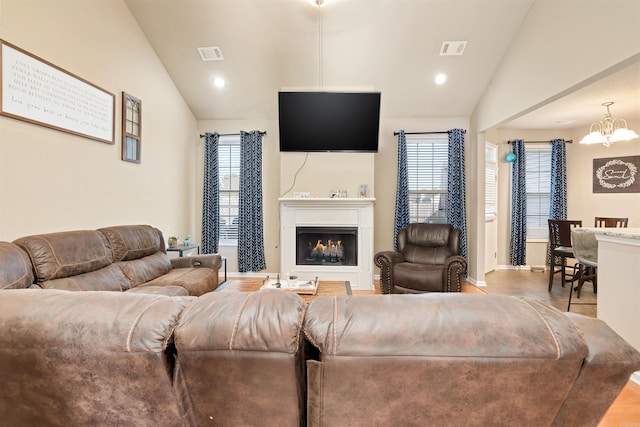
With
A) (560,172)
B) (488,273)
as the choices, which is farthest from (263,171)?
(560,172)

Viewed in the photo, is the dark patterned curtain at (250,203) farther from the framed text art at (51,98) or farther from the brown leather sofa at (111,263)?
the framed text art at (51,98)

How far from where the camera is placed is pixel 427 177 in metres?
4.89

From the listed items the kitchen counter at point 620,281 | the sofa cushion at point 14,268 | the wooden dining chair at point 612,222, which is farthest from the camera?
the wooden dining chair at point 612,222

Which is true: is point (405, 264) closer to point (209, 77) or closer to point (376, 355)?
point (376, 355)

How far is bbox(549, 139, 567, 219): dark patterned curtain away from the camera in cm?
523

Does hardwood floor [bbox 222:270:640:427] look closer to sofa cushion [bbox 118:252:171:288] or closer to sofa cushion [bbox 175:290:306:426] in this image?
sofa cushion [bbox 175:290:306:426]

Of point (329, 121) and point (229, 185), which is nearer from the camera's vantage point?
point (329, 121)

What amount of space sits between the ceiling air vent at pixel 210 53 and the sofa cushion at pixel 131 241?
240cm

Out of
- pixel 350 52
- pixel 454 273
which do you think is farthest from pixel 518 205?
pixel 350 52

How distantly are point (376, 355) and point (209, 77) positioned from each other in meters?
4.63

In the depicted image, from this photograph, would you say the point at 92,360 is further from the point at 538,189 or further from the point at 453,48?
the point at 538,189

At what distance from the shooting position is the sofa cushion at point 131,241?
9.44 ft

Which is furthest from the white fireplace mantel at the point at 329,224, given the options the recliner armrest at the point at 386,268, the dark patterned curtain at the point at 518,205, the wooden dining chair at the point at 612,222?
the wooden dining chair at the point at 612,222

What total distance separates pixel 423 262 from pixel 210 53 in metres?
4.01
